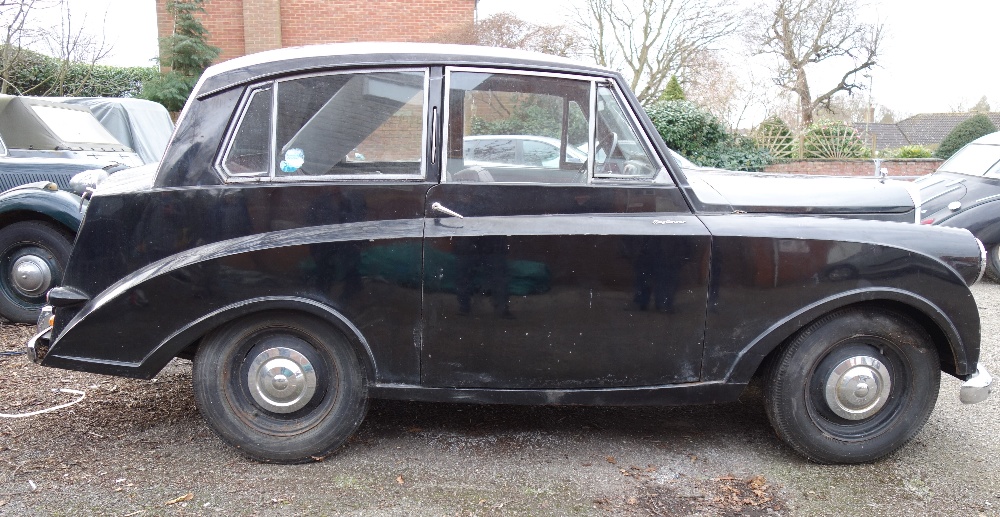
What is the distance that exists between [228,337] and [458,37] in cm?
1459

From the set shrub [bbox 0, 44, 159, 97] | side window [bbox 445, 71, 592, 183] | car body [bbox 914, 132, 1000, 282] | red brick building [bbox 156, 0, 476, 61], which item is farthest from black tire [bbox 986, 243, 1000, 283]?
shrub [bbox 0, 44, 159, 97]

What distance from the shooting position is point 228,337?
347 centimetres

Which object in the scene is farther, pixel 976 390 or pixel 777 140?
pixel 777 140

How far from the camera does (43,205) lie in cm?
561

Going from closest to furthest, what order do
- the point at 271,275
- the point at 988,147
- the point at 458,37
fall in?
the point at 271,275, the point at 988,147, the point at 458,37

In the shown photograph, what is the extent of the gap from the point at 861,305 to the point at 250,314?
283 cm

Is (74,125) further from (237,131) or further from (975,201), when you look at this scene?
(975,201)

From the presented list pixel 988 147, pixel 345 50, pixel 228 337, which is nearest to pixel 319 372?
pixel 228 337

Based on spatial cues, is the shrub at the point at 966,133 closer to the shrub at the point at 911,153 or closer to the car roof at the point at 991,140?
the shrub at the point at 911,153

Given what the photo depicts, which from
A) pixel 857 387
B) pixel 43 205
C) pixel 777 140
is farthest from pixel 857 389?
pixel 777 140

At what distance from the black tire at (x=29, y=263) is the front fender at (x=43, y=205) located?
0.12 metres

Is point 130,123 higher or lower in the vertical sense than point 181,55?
lower

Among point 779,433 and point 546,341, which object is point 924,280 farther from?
point 546,341

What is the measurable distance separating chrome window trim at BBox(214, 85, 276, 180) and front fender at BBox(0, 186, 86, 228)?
274cm
